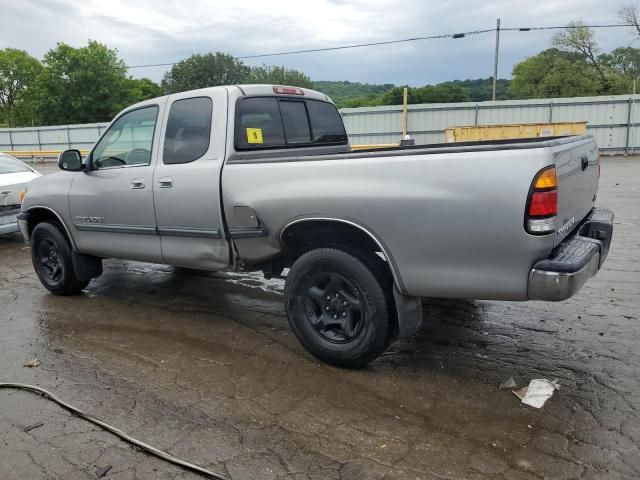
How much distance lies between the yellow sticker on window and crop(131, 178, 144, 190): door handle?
1.09 metres

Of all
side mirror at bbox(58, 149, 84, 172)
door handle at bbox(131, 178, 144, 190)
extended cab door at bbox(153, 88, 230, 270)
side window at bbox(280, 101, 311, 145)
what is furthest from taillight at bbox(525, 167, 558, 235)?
side mirror at bbox(58, 149, 84, 172)

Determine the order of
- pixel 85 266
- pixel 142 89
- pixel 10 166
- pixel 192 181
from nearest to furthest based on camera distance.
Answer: pixel 192 181 < pixel 85 266 < pixel 10 166 < pixel 142 89

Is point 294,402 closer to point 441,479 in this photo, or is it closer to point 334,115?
point 441,479

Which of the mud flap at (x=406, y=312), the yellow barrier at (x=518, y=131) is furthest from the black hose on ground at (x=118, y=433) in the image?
the yellow barrier at (x=518, y=131)

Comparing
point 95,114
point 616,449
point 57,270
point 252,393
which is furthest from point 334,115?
point 95,114

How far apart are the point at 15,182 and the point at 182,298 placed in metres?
4.89

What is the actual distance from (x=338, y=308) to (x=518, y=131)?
18310 mm

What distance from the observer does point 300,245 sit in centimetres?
413

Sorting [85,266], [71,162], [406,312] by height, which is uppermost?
[71,162]

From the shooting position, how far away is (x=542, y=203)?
2891mm

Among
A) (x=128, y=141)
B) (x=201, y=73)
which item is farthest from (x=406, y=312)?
(x=201, y=73)

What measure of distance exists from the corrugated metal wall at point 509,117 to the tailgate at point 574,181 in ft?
69.2

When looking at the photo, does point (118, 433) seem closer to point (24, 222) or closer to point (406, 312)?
point (406, 312)

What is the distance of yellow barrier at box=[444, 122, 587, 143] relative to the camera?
64.1 feet
